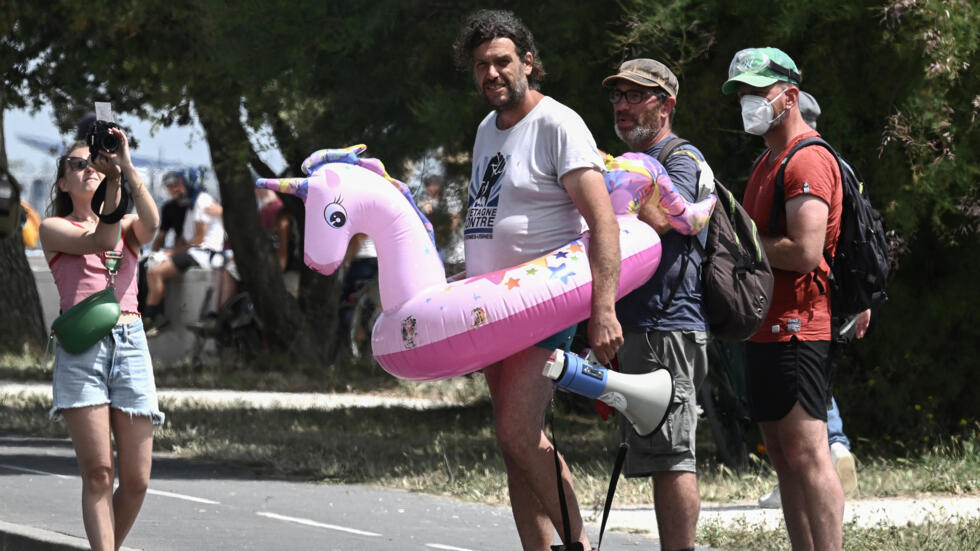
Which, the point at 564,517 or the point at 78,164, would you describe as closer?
the point at 564,517

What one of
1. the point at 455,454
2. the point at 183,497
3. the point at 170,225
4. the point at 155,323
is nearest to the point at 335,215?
the point at 183,497

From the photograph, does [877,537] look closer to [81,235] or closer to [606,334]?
[606,334]

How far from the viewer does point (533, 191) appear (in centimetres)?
549

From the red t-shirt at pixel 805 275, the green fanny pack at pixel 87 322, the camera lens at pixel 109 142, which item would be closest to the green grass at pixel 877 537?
the red t-shirt at pixel 805 275

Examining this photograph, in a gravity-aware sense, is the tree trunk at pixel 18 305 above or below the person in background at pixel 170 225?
below

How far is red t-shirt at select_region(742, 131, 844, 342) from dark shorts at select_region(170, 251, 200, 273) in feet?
47.2

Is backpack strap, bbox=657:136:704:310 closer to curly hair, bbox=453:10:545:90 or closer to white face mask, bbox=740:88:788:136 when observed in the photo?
white face mask, bbox=740:88:788:136

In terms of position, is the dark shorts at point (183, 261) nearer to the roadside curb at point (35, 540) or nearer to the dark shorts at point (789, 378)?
the roadside curb at point (35, 540)

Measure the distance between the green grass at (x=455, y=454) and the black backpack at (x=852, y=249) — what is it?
161 centimetres

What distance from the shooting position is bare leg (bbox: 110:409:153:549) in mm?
6328

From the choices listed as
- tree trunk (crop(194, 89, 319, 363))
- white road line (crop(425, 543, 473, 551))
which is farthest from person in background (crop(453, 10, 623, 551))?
tree trunk (crop(194, 89, 319, 363))

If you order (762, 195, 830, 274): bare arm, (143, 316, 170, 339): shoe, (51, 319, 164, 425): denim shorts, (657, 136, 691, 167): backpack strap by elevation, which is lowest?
(51, 319, 164, 425): denim shorts

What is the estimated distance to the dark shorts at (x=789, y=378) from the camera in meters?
5.82

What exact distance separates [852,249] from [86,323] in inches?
114
